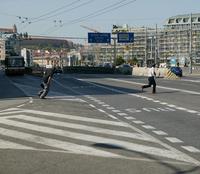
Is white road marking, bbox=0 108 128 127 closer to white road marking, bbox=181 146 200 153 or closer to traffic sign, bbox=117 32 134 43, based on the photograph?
white road marking, bbox=181 146 200 153

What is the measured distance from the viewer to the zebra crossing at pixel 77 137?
11000mm

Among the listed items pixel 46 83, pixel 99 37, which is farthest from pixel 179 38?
pixel 46 83

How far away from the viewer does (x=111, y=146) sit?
38.0ft

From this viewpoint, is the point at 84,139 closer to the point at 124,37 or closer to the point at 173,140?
the point at 173,140

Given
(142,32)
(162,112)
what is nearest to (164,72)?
(162,112)

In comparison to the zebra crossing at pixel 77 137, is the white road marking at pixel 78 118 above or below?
below

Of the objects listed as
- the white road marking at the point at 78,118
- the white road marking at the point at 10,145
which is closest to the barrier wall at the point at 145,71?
the white road marking at the point at 78,118

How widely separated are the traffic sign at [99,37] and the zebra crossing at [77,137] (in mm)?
75157

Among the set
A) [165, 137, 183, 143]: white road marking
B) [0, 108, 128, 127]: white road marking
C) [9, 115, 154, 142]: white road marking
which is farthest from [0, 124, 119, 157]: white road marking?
[0, 108, 128, 127]: white road marking

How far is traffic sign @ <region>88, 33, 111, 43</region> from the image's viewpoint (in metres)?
92.8

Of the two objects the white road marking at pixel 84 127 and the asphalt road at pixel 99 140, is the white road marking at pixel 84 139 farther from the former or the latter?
the white road marking at pixel 84 127

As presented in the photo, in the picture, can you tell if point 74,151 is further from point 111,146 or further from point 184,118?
point 184,118

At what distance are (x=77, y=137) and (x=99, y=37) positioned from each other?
3187 inches

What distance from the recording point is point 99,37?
9344 centimetres
